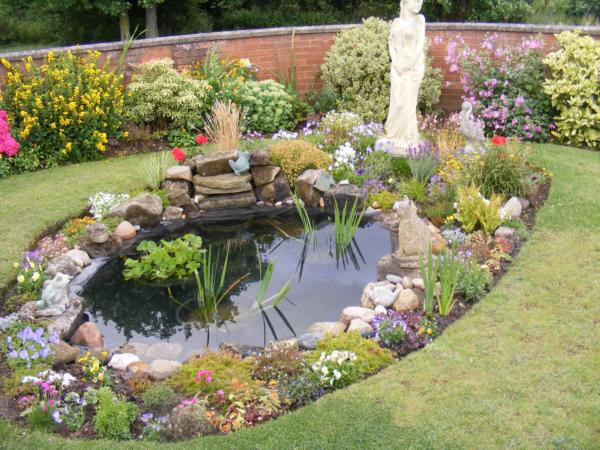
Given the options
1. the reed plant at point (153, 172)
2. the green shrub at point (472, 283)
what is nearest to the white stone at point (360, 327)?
the green shrub at point (472, 283)

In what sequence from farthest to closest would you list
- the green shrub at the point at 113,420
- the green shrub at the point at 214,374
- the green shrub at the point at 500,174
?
the green shrub at the point at 500,174
the green shrub at the point at 214,374
the green shrub at the point at 113,420

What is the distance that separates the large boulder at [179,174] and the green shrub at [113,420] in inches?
198

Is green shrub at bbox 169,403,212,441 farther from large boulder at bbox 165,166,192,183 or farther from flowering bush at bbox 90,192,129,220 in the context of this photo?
large boulder at bbox 165,166,192,183

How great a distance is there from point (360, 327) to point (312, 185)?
3.77 meters

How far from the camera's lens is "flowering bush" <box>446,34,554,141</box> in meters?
12.3

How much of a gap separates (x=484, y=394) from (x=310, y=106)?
28.6 ft

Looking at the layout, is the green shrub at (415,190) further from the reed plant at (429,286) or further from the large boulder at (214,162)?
the reed plant at (429,286)

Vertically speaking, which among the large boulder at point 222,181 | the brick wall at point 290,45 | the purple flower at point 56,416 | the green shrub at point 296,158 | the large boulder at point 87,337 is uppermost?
the brick wall at point 290,45

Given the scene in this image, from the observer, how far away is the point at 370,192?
10227 millimetres

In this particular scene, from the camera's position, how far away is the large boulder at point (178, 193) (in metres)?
10.3

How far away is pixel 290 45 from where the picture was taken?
14.1 metres

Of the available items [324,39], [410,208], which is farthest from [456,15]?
[410,208]

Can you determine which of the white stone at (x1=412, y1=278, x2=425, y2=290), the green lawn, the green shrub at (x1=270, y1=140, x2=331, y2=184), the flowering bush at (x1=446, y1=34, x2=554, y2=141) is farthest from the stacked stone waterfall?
the flowering bush at (x1=446, y1=34, x2=554, y2=141)

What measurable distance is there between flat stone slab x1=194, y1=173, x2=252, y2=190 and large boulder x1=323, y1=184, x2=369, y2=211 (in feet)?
4.04
